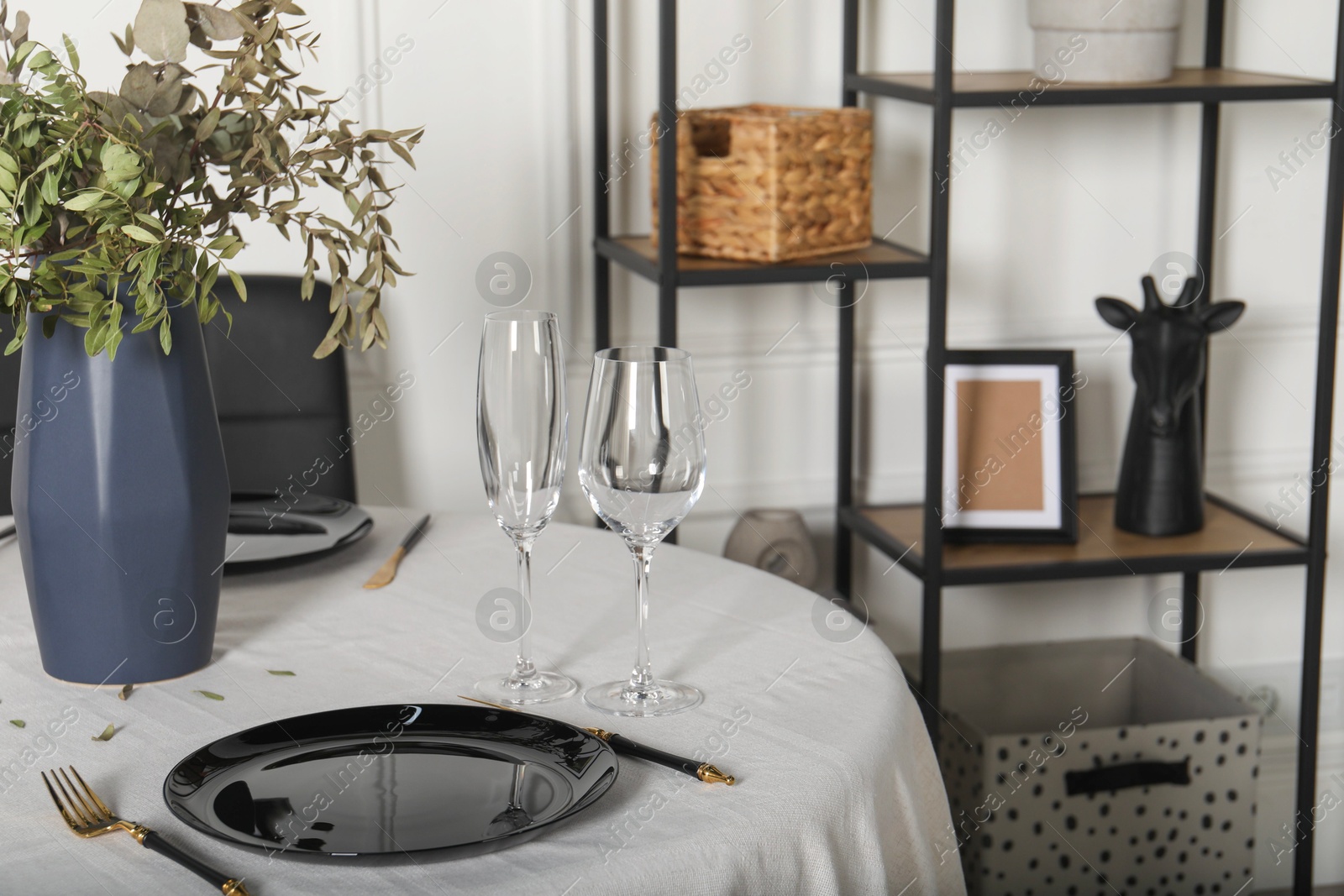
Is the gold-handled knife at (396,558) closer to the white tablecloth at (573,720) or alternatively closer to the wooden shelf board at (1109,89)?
the white tablecloth at (573,720)

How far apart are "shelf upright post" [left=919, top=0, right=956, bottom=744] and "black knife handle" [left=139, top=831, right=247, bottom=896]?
1.20m

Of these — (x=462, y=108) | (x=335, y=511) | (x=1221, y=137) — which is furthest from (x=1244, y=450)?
(x=335, y=511)

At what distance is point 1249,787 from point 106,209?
5.62 feet

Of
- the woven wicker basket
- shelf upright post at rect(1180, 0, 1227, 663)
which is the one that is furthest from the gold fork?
shelf upright post at rect(1180, 0, 1227, 663)

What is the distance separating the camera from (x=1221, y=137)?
2.12 meters

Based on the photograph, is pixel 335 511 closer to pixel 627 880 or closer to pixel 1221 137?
pixel 627 880

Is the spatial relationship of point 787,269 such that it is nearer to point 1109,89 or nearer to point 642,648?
point 1109,89

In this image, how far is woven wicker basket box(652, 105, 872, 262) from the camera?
5.59 feet

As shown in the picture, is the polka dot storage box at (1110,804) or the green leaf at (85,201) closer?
the green leaf at (85,201)

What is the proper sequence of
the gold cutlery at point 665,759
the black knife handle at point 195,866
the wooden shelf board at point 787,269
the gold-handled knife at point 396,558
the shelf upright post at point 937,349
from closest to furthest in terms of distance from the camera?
the black knife handle at point 195,866 < the gold cutlery at point 665,759 < the gold-handled knife at point 396,558 < the shelf upright post at point 937,349 < the wooden shelf board at point 787,269

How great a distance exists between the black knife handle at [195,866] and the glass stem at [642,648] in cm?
32

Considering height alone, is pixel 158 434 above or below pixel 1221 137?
below

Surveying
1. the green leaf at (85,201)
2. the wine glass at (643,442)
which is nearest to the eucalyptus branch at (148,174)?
the green leaf at (85,201)

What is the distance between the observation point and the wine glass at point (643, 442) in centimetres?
83
